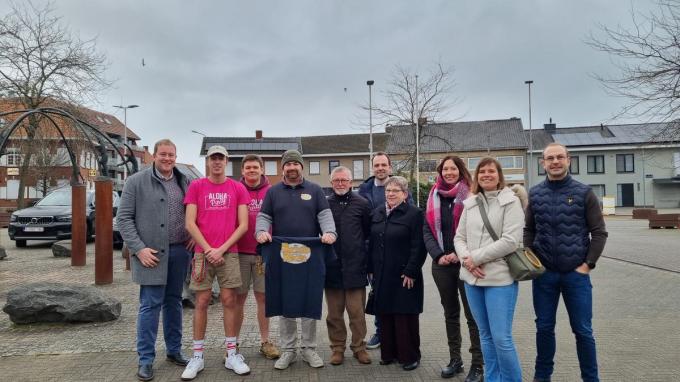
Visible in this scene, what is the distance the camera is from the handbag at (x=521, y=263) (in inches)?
143

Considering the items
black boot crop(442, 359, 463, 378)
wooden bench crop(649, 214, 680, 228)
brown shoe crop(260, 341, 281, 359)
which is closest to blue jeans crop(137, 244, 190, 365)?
brown shoe crop(260, 341, 281, 359)

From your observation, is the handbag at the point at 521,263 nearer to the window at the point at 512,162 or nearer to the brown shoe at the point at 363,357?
the brown shoe at the point at 363,357

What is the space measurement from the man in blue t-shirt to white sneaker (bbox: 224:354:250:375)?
0.30 meters

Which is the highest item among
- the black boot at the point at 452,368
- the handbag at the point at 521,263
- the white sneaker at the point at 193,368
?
the handbag at the point at 521,263

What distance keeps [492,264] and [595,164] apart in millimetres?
55172

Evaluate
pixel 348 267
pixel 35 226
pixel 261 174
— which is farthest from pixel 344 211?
pixel 35 226

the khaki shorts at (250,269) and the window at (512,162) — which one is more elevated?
the window at (512,162)

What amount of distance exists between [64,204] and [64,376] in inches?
488

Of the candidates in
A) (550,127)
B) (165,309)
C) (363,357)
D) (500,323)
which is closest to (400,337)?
(363,357)

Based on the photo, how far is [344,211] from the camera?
4.90 meters

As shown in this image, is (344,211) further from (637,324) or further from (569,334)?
(637,324)

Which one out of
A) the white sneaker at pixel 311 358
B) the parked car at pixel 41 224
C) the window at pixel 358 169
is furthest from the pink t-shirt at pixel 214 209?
the window at pixel 358 169

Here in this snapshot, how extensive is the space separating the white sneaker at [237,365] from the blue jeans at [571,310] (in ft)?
8.45

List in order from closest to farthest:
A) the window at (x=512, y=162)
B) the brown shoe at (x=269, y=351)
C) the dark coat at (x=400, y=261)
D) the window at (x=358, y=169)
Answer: the dark coat at (x=400, y=261)
the brown shoe at (x=269, y=351)
the window at (x=512, y=162)
the window at (x=358, y=169)
